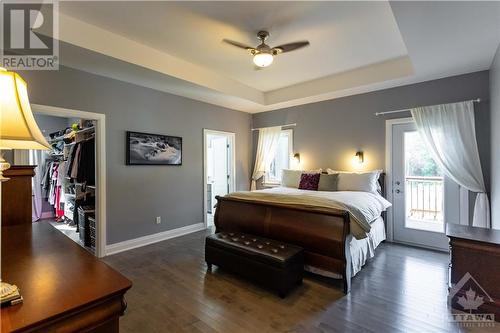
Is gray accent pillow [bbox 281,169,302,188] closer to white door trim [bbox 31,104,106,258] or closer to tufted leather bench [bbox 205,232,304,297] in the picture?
tufted leather bench [bbox 205,232,304,297]

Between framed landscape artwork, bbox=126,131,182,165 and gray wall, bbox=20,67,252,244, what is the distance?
0.09m

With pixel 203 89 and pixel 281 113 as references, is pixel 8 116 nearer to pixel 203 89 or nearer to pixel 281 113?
pixel 203 89

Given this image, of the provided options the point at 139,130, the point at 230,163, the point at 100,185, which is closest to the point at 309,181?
the point at 230,163

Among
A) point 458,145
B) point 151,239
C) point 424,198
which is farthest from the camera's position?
point 151,239

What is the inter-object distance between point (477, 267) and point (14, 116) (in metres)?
3.42

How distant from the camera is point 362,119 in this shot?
457 centimetres

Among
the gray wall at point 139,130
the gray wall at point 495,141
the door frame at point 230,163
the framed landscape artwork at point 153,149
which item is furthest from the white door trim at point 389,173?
the framed landscape artwork at point 153,149

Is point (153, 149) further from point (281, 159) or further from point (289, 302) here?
point (289, 302)

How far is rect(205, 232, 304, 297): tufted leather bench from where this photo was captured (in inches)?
95.9

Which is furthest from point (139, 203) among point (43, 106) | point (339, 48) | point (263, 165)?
point (339, 48)

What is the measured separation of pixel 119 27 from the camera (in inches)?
113

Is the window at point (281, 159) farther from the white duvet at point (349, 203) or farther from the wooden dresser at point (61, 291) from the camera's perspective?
the wooden dresser at point (61, 291)

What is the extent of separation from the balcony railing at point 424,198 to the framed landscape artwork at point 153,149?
4157mm

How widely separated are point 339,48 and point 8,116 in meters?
3.62
